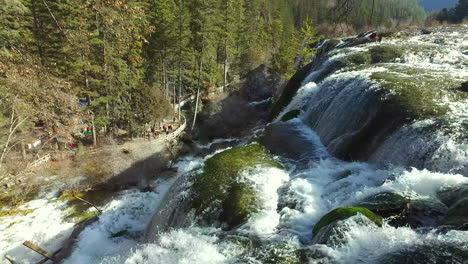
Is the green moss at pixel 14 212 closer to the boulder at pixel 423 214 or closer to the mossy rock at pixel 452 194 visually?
the boulder at pixel 423 214

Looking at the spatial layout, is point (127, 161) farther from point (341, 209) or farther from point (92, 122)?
point (341, 209)

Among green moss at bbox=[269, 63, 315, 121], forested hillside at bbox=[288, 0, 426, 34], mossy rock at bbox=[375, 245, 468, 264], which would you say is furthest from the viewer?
green moss at bbox=[269, 63, 315, 121]

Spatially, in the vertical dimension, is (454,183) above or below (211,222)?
above

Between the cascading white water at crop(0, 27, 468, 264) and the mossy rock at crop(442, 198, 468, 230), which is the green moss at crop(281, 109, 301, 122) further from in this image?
the mossy rock at crop(442, 198, 468, 230)

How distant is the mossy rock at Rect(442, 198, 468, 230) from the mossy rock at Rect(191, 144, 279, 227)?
495cm

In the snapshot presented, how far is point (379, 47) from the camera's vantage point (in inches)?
875

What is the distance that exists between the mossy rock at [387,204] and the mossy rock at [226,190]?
3.32 m

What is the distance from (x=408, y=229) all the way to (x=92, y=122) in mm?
20780

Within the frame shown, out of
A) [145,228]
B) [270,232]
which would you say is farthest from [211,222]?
[145,228]

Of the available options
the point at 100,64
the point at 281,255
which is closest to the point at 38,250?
the point at 281,255

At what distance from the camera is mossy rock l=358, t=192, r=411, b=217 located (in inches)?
305

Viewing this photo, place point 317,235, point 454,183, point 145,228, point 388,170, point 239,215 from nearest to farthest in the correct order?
point 317,235
point 454,183
point 239,215
point 388,170
point 145,228

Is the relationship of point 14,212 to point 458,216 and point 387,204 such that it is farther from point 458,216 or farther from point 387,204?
point 458,216

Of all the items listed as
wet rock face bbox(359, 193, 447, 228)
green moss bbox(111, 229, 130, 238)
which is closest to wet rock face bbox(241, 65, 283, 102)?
green moss bbox(111, 229, 130, 238)
